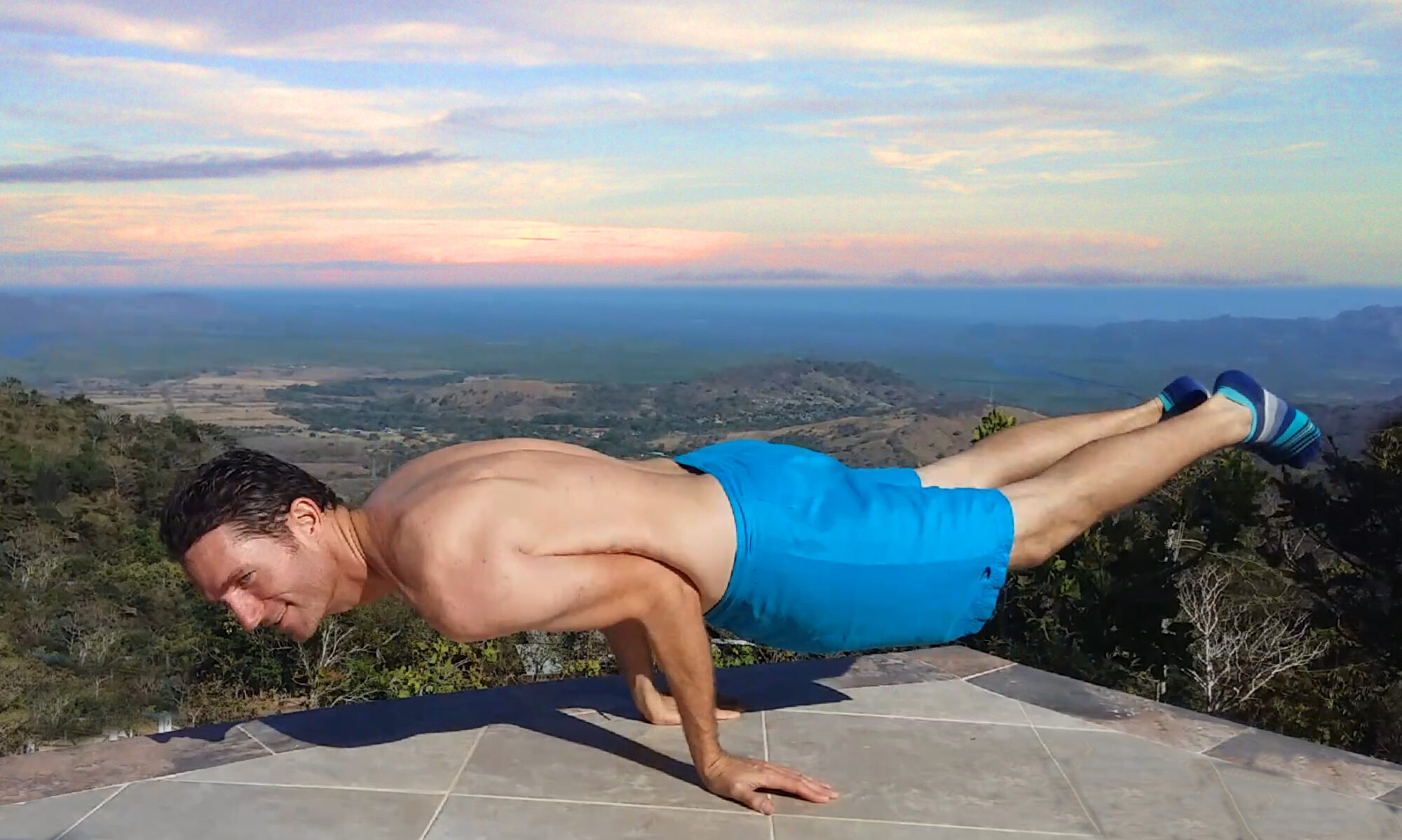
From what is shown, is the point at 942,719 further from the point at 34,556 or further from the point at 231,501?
the point at 34,556

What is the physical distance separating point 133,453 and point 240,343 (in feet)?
137

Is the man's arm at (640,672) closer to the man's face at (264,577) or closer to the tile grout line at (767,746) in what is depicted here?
the tile grout line at (767,746)

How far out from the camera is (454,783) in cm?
259

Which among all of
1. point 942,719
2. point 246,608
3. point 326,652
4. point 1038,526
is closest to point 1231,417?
point 1038,526

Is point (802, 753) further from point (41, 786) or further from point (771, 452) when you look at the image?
point (41, 786)

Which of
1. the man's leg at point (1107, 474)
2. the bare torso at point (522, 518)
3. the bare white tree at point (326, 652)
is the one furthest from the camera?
the bare white tree at point (326, 652)

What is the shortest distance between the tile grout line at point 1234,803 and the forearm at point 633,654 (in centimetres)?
134

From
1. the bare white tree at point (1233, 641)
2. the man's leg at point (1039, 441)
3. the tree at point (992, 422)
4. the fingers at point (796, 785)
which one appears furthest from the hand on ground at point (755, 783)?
the tree at point (992, 422)

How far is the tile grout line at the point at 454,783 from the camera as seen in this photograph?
7.75 ft

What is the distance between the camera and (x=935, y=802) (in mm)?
2535

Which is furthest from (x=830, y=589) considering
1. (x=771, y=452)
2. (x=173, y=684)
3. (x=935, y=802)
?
(x=173, y=684)

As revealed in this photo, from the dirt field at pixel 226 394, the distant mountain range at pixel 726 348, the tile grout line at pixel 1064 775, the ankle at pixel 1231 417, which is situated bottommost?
the dirt field at pixel 226 394

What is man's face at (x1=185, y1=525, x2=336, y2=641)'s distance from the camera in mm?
Result: 2188

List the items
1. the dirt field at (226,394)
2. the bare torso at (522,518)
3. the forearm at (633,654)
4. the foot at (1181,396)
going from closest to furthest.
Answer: the bare torso at (522,518) < the forearm at (633,654) < the foot at (1181,396) < the dirt field at (226,394)
